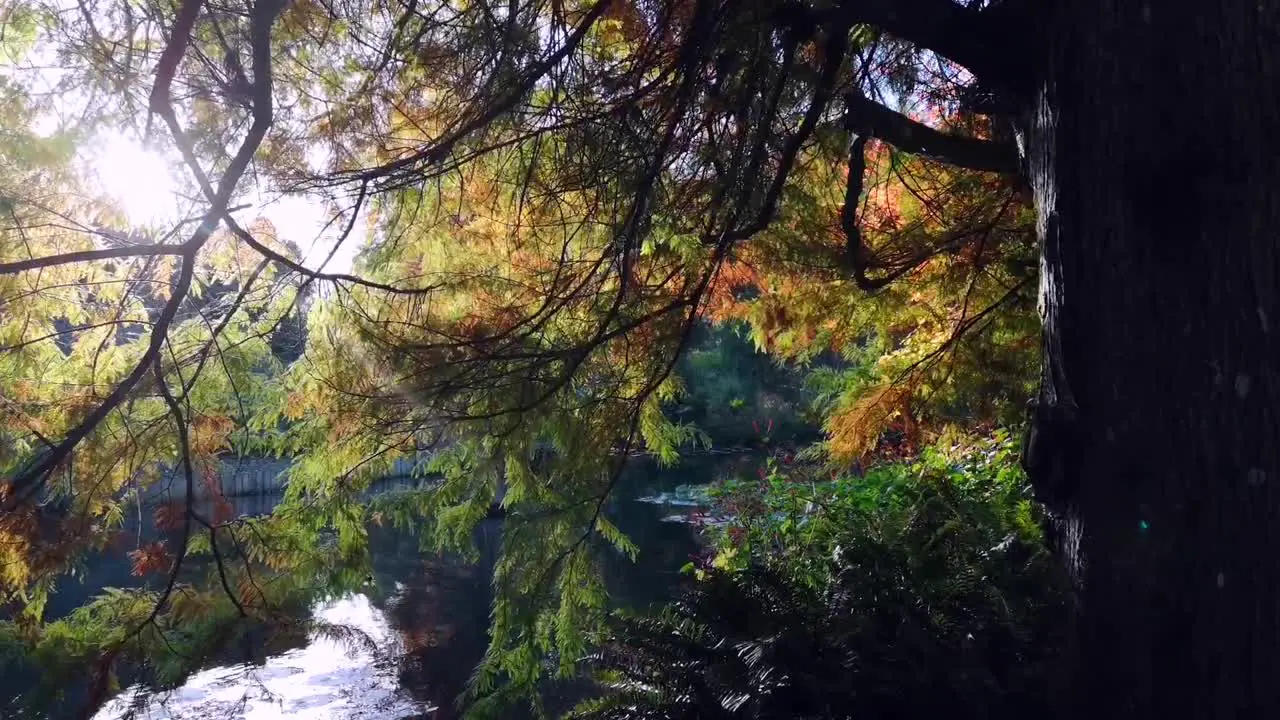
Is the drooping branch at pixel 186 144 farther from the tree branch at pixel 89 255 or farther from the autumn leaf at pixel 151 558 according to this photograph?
the autumn leaf at pixel 151 558

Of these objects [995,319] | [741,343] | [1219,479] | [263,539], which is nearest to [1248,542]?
[1219,479]

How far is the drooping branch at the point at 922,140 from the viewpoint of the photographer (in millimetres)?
3174

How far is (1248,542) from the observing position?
6.86 ft

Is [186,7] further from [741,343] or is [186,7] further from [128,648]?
[741,343]

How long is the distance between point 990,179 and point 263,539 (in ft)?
11.1

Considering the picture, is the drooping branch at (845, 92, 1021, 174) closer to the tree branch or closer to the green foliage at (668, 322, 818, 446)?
the tree branch

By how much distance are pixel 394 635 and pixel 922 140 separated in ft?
24.3

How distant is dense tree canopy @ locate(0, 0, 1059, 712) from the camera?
304 cm

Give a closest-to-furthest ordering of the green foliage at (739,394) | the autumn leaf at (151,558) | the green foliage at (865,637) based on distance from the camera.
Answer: the green foliage at (865,637) < the autumn leaf at (151,558) < the green foliage at (739,394)

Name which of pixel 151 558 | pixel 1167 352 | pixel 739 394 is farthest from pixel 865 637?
pixel 739 394

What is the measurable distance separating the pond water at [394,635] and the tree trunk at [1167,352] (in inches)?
104

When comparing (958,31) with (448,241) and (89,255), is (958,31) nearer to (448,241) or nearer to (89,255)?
(448,241)

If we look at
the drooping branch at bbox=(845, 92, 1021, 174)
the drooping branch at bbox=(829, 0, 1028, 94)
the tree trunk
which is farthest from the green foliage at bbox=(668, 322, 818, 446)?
the tree trunk

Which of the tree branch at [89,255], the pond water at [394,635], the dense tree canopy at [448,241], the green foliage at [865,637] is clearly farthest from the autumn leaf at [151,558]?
the green foliage at [865,637]
